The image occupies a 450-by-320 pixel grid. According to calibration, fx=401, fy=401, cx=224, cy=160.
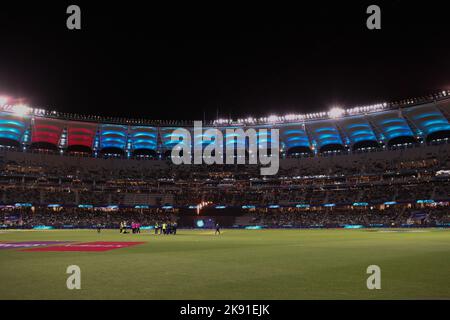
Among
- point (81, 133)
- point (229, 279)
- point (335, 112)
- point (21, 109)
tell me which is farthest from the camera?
point (81, 133)

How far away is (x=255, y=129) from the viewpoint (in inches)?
3819

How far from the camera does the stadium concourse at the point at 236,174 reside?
82613 mm

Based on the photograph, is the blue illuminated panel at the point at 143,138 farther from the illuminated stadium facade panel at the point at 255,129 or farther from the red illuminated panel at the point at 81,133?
the red illuminated panel at the point at 81,133

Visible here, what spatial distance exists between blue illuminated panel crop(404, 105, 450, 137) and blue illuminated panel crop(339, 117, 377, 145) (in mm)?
9778

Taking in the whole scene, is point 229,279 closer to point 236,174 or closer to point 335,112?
point 335,112

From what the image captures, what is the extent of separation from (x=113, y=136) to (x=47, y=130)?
15.2 metres

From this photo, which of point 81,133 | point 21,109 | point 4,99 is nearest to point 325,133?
point 81,133

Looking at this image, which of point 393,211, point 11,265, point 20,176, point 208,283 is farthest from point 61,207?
point 208,283

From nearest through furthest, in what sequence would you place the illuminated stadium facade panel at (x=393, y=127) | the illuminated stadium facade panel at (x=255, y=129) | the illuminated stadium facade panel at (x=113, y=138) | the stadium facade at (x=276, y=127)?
1. the stadium facade at (x=276, y=127)
2. the illuminated stadium facade panel at (x=255, y=129)
3. the illuminated stadium facade panel at (x=393, y=127)
4. the illuminated stadium facade panel at (x=113, y=138)

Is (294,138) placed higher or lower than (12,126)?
lower

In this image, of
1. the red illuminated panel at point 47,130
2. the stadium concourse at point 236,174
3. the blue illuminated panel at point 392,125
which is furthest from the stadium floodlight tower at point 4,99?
the blue illuminated panel at point 392,125

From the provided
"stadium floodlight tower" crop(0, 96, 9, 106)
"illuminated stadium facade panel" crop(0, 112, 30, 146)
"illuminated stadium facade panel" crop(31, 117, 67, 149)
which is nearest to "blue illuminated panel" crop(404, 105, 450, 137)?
"illuminated stadium facade panel" crop(31, 117, 67, 149)

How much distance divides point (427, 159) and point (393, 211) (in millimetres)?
15317
